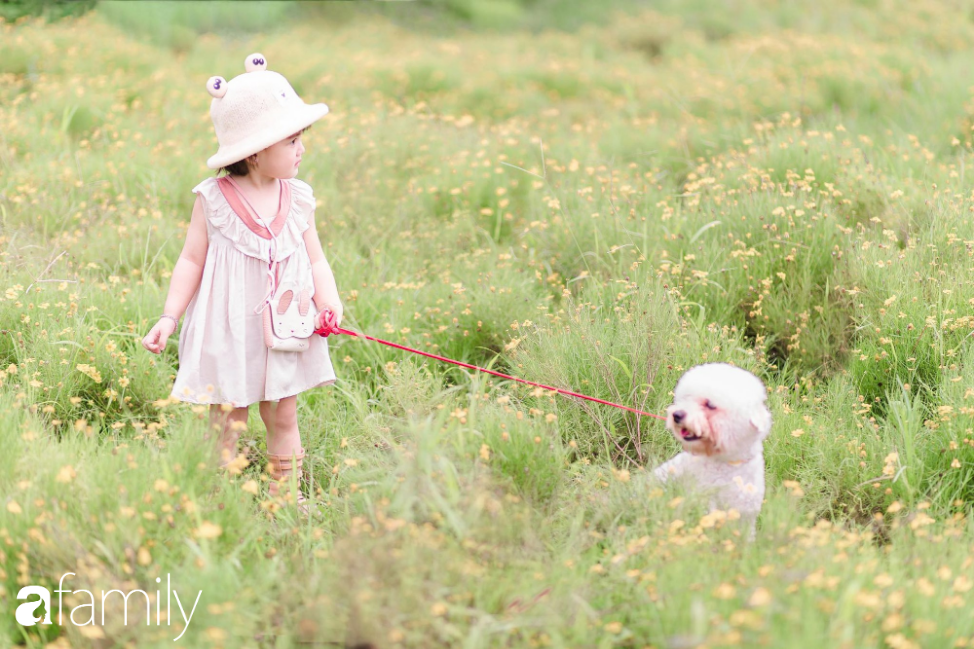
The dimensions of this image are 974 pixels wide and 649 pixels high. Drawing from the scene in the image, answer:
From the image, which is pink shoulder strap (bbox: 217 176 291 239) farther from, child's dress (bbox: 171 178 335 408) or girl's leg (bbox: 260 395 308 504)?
girl's leg (bbox: 260 395 308 504)

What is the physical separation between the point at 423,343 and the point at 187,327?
131cm

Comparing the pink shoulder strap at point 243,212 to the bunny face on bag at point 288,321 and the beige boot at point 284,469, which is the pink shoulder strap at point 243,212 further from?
the beige boot at point 284,469

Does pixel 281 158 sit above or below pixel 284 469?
above

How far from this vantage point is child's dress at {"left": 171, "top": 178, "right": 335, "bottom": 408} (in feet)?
10.9

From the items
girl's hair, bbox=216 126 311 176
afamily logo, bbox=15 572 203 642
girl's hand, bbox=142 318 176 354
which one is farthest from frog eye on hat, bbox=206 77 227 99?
afamily logo, bbox=15 572 203 642

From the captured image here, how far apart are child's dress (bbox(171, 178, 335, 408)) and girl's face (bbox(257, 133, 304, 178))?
16cm

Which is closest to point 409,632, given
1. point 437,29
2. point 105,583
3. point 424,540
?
point 424,540

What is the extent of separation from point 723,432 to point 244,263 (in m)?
1.83

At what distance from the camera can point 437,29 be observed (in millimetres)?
13633

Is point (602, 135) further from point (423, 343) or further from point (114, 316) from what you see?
point (114, 316)

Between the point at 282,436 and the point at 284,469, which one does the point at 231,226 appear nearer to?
the point at 282,436

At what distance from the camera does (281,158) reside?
3.32 m

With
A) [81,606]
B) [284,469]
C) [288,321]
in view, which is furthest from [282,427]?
[81,606]

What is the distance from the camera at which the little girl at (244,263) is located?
10.7 feet
